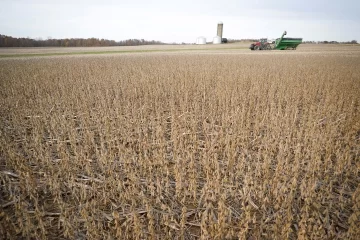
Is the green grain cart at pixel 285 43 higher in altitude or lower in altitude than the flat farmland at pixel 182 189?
higher

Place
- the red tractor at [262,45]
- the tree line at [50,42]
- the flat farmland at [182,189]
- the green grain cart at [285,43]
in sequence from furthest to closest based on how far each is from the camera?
1. the tree line at [50,42]
2. the red tractor at [262,45]
3. the green grain cart at [285,43]
4. the flat farmland at [182,189]

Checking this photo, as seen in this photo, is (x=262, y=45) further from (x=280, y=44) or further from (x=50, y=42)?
(x=50, y=42)

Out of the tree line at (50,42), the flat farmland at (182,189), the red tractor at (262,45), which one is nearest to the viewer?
the flat farmland at (182,189)

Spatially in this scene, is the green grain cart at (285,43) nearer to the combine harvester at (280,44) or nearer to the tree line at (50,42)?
the combine harvester at (280,44)

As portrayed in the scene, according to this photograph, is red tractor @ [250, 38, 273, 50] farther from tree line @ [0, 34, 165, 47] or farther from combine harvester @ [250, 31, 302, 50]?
tree line @ [0, 34, 165, 47]

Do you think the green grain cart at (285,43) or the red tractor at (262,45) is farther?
the red tractor at (262,45)

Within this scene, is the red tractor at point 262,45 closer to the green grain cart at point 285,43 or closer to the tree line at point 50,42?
the green grain cart at point 285,43

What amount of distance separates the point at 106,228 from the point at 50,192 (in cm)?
117

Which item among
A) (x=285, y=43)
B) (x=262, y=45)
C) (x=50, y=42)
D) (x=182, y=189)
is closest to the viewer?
(x=182, y=189)

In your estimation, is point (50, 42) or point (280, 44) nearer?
point (280, 44)

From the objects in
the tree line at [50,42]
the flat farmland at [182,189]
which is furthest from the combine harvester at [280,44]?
the tree line at [50,42]

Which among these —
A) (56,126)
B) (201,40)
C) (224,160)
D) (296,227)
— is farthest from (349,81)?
(201,40)

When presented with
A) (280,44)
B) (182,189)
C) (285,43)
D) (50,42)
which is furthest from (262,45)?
(50,42)

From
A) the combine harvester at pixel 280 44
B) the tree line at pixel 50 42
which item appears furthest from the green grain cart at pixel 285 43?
the tree line at pixel 50 42
